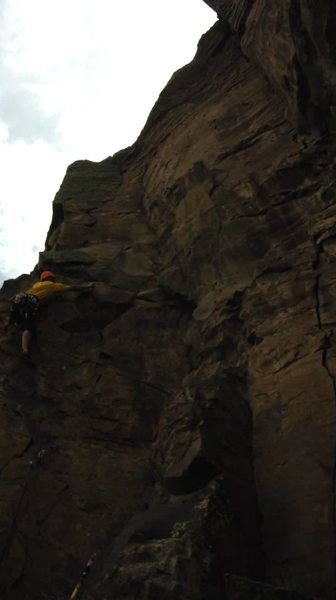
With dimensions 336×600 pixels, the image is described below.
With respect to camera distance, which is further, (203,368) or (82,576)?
(203,368)

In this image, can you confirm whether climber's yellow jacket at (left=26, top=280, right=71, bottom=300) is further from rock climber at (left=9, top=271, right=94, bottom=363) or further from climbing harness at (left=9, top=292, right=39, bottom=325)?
climbing harness at (left=9, top=292, right=39, bottom=325)

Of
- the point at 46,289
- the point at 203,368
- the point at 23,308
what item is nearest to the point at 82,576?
the point at 203,368

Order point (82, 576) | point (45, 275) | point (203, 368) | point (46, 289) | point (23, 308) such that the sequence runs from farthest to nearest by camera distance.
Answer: point (45, 275) < point (46, 289) < point (23, 308) < point (203, 368) < point (82, 576)

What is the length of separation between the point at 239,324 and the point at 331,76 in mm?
5514

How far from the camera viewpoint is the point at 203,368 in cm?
1412

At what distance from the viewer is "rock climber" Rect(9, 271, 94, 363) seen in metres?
16.3

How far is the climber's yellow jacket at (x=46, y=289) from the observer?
17031mm

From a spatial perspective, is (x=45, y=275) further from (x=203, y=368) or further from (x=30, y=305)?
(x=203, y=368)

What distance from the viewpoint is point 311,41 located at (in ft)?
47.2

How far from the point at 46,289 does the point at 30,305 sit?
811 mm

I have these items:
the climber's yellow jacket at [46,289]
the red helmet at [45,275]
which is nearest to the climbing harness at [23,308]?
the climber's yellow jacket at [46,289]

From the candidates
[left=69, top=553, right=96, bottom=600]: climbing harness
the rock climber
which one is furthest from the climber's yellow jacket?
[left=69, top=553, right=96, bottom=600]: climbing harness

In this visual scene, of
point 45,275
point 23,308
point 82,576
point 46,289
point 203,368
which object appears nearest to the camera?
point 82,576

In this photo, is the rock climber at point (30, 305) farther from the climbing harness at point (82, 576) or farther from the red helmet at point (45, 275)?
the climbing harness at point (82, 576)
